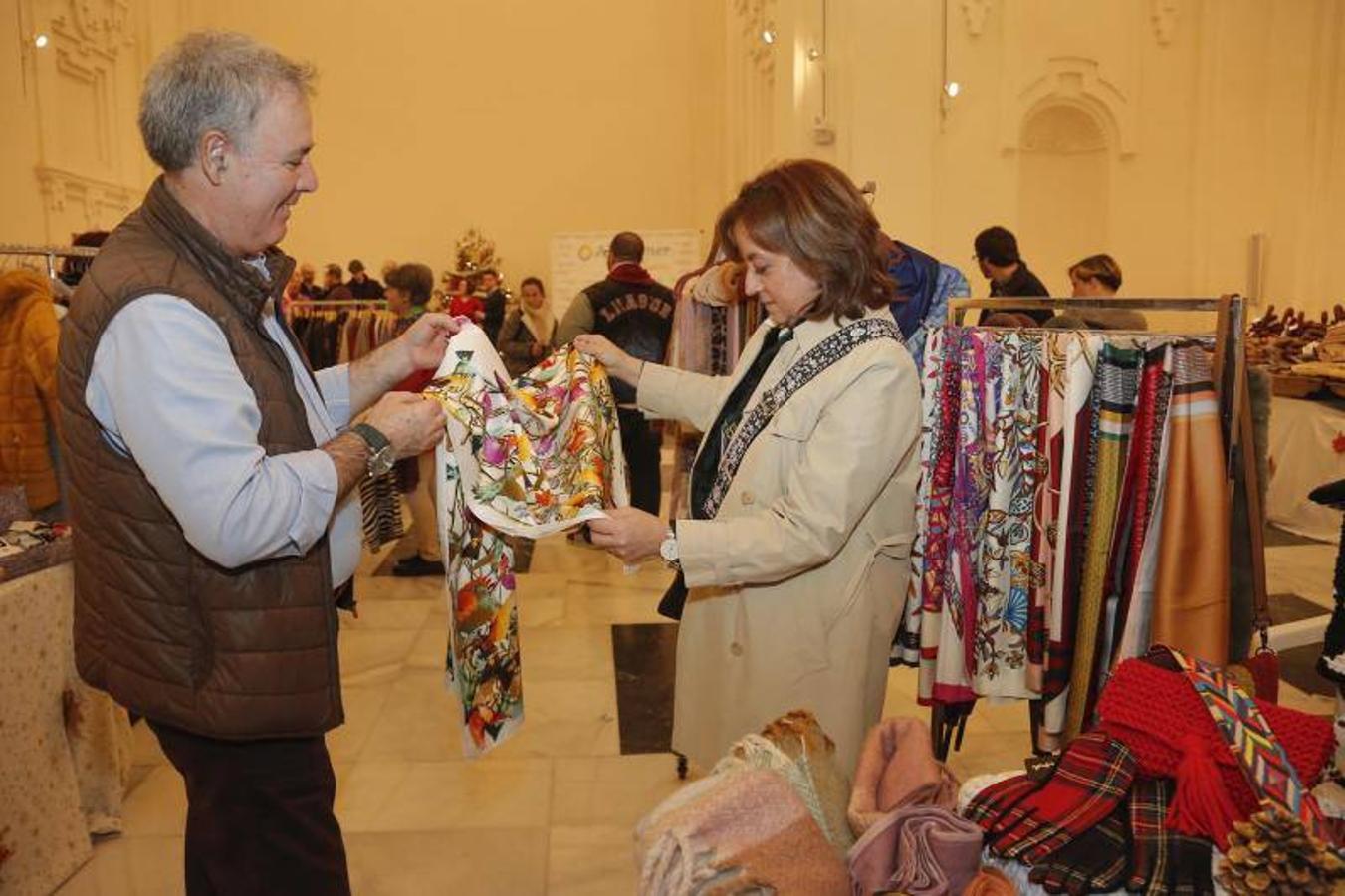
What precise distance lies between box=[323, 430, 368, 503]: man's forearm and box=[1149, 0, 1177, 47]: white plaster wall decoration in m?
11.2

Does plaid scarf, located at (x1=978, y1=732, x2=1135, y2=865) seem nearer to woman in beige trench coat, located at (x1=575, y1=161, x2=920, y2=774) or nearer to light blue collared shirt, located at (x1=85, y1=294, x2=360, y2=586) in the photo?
woman in beige trench coat, located at (x1=575, y1=161, x2=920, y2=774)

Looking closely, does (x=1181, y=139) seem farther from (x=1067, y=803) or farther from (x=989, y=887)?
(x=989, y=887)

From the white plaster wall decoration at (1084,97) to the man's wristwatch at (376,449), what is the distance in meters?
9.19

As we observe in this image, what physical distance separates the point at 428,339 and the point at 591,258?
11.5 meters

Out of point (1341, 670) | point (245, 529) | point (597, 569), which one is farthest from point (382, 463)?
point (597, 569)

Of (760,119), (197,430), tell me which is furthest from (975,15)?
(197,430)

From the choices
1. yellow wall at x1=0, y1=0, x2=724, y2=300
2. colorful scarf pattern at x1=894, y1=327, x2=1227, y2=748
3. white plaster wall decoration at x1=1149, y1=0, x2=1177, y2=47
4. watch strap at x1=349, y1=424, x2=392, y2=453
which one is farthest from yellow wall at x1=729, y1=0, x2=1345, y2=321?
watch strap at x1=349, y1=424, x2=392, y2=453

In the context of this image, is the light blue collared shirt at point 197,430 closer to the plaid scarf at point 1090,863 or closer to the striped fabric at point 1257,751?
the plaid scarf at point 1090,863

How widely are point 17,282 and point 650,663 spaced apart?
2.83 m

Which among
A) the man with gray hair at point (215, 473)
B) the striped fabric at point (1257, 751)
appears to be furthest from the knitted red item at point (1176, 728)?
the man with gray hair at point (215, 473)

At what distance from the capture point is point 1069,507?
2359 mm

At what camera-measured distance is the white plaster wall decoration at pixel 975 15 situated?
8766 millimetres

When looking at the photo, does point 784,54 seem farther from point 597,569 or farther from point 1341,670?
point 1341,670

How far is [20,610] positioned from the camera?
2553 mm
